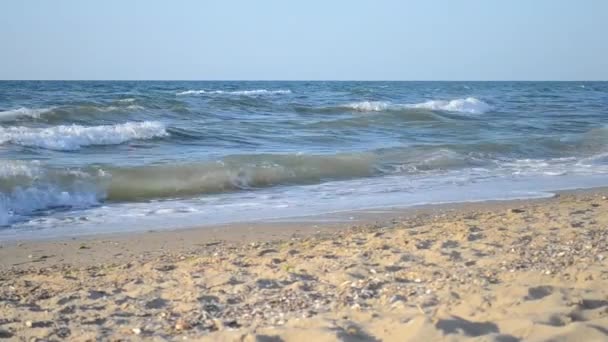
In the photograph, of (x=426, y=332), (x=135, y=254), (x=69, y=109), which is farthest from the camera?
(x=69, y=109)

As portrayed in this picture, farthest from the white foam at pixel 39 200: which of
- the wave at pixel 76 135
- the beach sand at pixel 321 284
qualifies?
the wave at pixel 76 135

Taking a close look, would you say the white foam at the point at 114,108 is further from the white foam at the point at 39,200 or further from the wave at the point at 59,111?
the white foam at the point at 39,200

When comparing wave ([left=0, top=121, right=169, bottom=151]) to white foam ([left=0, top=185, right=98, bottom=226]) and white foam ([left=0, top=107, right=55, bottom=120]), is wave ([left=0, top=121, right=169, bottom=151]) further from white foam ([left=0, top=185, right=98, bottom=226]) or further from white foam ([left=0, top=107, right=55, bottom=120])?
white foam ([left=0, top=185, right=98, bottom=226])

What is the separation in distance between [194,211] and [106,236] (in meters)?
1.53

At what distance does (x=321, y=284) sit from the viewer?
4.31m

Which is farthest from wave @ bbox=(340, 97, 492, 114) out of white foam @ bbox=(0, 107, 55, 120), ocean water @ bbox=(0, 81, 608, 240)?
white foam @ bbox=(0, 107, 55, 120)

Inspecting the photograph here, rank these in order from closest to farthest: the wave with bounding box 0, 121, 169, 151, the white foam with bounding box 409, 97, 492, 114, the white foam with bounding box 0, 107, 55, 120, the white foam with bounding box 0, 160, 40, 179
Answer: the white foam with bounding box 0, 160, 40, 179
the wave with bounding box 0, 121, 169, 151
the white foam with bounding box 0, 107, 55, 120
the white foam with bounding box 409, 97, 492, 114

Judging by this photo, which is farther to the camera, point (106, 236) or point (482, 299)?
point (106, 236)

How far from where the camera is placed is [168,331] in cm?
351

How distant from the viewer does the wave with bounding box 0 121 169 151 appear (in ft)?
43.7

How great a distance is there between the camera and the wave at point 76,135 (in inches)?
524

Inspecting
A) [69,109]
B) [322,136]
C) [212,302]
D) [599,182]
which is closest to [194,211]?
[212,302]

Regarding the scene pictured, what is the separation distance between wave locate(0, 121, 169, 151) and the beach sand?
7624 millimetres

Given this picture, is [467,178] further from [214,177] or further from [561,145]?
[561,145]
